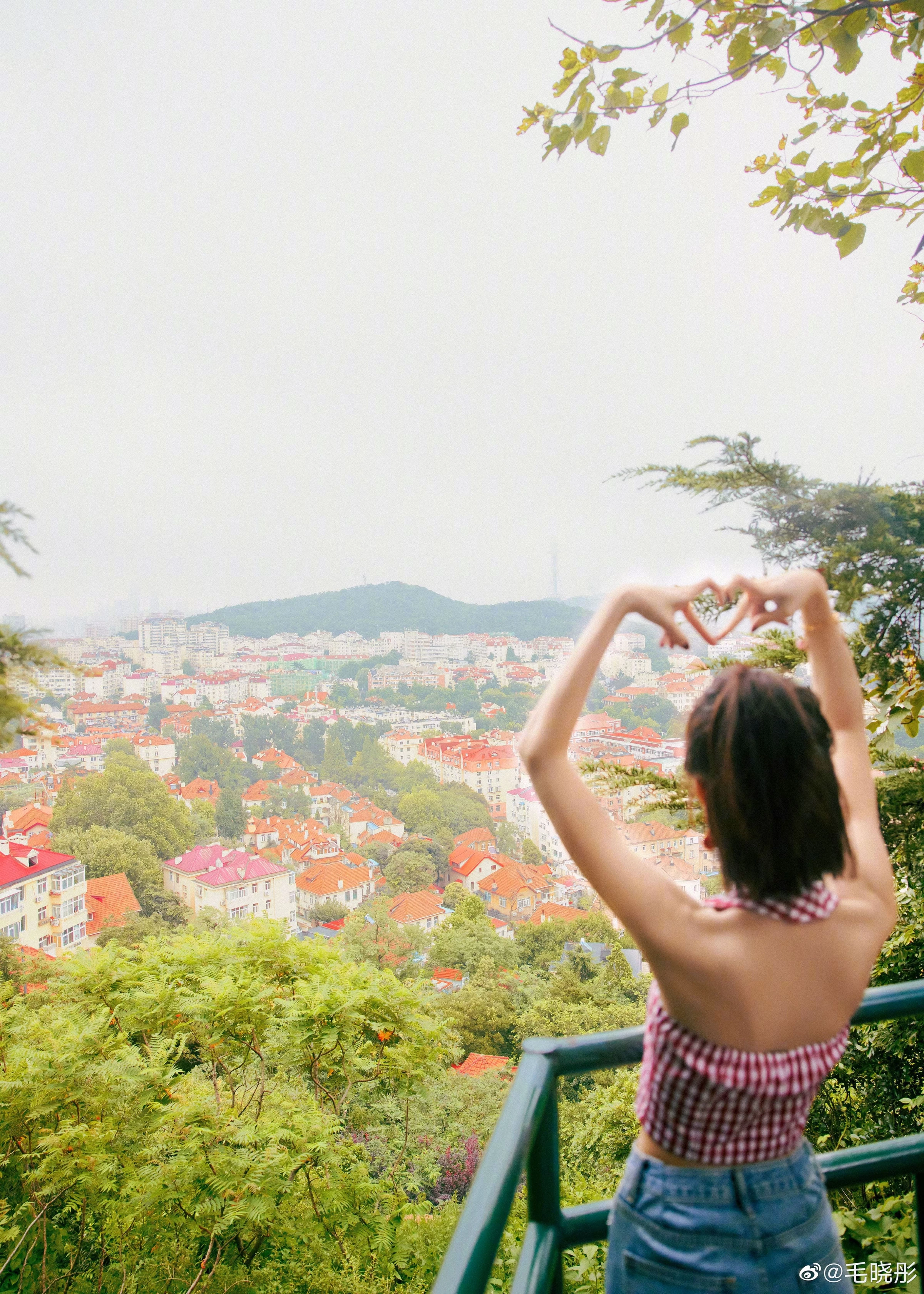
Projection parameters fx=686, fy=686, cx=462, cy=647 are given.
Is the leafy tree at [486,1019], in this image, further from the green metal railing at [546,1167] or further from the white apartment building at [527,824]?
the green metal railing at [546,1167]

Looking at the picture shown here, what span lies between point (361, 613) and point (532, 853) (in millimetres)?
12146

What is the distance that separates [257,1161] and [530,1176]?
2.80 m

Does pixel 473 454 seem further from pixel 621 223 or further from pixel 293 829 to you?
pixel 621 223

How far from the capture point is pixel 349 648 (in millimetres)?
28359

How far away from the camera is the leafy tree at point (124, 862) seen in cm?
1323

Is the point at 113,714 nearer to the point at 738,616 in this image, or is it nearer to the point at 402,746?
the point at 402,746

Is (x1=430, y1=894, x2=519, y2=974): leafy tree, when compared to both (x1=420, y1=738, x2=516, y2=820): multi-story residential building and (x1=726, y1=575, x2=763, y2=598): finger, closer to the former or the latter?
(x1=420, y1=738, x2=516, y2=820): multi-story residential building

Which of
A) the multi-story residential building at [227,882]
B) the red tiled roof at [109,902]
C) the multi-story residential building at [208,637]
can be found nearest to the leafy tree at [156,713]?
the multi-story residential building at [208,637]

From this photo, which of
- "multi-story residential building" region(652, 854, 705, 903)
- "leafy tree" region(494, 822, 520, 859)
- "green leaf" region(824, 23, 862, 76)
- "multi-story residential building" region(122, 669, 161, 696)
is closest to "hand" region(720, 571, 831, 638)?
"multi-story residential building" region(652, 854, 705, 903)

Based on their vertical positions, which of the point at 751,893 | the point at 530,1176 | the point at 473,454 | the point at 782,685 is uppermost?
the point at 473,454

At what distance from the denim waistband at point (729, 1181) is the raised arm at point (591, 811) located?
215 millimetres

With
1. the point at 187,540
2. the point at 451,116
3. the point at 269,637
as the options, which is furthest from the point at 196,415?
the point at 451,116

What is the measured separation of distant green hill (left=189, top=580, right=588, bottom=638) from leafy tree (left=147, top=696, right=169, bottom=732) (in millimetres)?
3188

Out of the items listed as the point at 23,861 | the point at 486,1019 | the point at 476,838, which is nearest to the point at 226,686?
the point at 476,838
